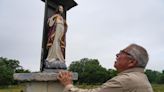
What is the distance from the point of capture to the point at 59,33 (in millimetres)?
7957

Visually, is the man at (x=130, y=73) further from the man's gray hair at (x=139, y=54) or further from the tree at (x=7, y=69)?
the tree at (x=7, y=69)

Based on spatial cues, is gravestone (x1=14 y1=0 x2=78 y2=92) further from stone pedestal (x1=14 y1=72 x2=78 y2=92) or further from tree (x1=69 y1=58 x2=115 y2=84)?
tree (x1=69 y1=58 x2=115 y2=84)

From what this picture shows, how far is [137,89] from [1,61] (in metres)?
104

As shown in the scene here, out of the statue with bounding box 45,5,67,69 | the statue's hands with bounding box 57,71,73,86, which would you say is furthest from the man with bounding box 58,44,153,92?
the statue with bounding box 45,5,67,69

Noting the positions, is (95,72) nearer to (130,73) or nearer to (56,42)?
(56,42)

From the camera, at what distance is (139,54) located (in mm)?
4941

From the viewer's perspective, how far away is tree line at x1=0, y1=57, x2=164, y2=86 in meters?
95.6

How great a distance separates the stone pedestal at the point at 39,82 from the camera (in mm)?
7117

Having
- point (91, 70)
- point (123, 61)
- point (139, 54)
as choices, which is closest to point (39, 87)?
point (123, 61)

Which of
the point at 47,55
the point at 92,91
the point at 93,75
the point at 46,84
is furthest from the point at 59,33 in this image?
the point at 93,75

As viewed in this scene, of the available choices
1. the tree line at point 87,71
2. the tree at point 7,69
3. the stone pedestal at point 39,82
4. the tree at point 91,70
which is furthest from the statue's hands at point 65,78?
the tree at point 91,70

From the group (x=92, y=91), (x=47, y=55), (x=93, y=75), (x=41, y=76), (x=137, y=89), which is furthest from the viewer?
(x=93, y=75)

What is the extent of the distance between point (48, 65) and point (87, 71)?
93410mm

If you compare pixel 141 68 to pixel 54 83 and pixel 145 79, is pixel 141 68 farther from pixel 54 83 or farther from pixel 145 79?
pixel 54 83
